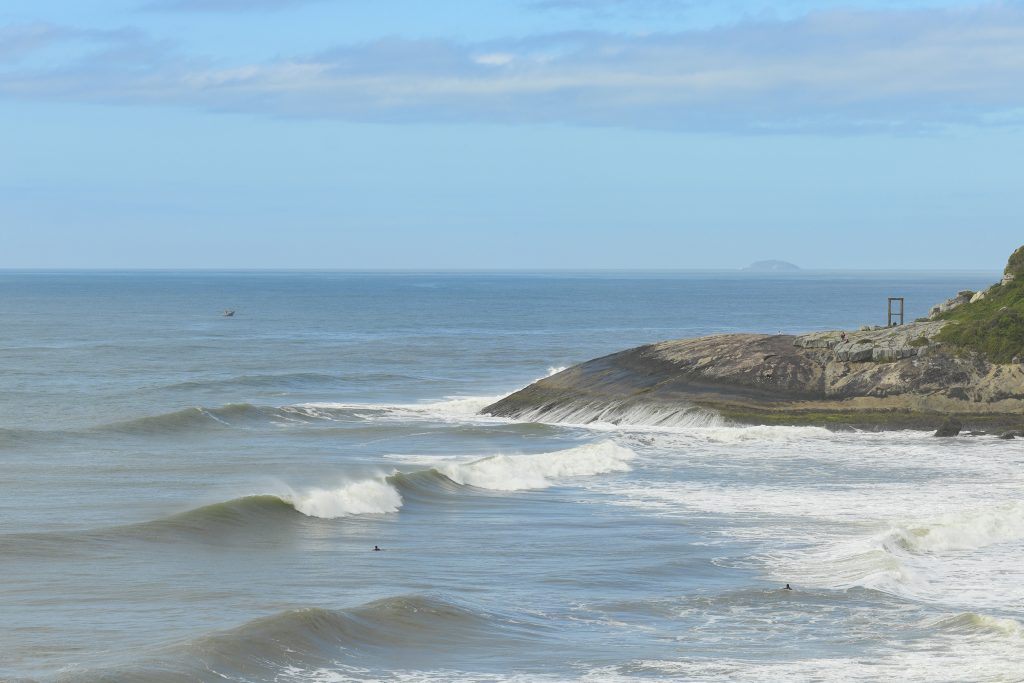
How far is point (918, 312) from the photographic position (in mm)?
135625

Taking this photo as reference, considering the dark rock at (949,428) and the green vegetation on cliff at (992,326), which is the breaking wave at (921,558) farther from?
the green vegetation on cliff at (992,326)

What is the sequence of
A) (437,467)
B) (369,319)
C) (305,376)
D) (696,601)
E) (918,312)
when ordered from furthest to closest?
(918,312) → (369,319) → (305,376) → (437,467) → (696,601)

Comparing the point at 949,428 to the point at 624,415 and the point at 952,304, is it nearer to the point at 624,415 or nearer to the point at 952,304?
the point at 952,304

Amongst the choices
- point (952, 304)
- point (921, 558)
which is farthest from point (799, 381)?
point (921, 558)

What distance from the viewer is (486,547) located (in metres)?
25.3

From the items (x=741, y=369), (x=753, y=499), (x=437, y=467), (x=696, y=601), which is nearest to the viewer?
(x=696, y=601)

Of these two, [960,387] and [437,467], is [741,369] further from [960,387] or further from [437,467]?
[437,467]

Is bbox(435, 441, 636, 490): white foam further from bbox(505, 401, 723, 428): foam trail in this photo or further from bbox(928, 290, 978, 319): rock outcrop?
bbox(928, 290, 978, 319): rock outcrop

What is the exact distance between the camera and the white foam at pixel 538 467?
33.7 metres

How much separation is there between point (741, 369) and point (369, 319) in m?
82.7

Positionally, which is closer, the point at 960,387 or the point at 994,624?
the point at 994,624

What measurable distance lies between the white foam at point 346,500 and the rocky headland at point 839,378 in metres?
14.6

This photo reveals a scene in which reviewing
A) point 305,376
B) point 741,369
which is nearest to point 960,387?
point 741,369

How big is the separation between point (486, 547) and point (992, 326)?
23552 mm
